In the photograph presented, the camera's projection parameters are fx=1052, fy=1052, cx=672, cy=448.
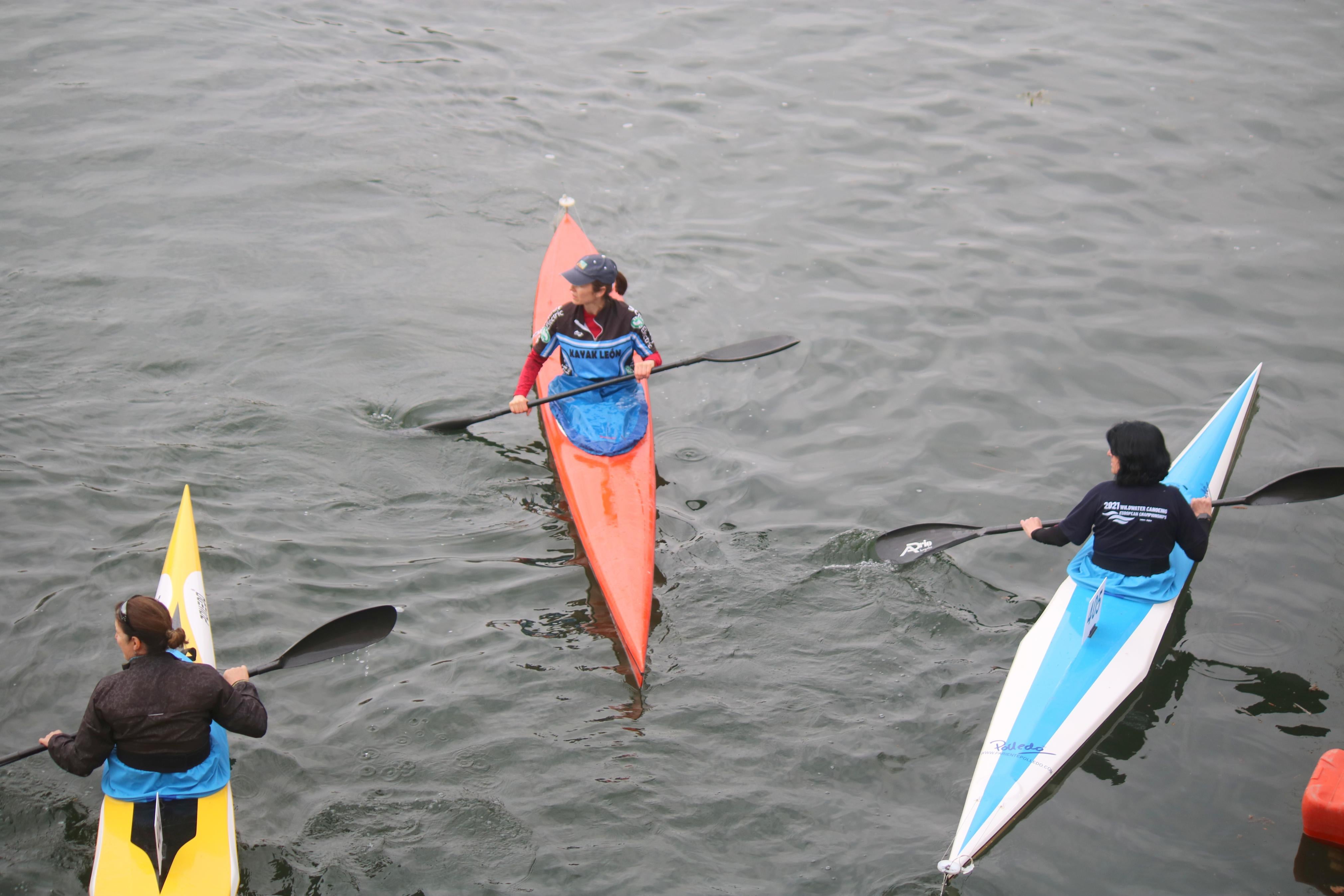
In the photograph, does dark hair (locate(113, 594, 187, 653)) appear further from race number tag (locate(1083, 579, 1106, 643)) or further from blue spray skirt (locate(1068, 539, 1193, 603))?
blue spray skirt (locate(1068, 539, 1193, 603))

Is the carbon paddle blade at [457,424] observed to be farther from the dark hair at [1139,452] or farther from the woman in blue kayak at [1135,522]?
the dark hair at [1139,452]

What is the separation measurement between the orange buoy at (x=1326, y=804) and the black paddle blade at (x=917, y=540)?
6.58ft

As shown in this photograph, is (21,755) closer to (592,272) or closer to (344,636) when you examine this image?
(344,636)

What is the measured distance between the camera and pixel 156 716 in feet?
13.1

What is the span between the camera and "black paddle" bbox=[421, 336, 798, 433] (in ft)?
23.2

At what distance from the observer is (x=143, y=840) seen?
4.18m

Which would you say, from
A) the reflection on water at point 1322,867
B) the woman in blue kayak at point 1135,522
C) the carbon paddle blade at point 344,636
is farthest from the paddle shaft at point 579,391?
the reflection on water at point 1322,867

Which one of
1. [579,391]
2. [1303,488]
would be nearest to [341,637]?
[579,391]

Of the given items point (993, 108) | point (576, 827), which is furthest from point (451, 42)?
point (576, 827)

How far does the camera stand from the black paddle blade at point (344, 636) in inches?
191

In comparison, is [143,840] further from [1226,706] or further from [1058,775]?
[1226,706]

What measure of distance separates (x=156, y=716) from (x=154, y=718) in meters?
0.01

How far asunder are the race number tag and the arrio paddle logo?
94 cm

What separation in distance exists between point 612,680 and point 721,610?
0.80 m
